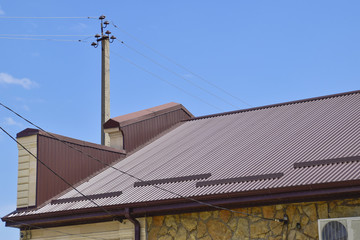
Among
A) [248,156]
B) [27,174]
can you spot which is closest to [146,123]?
[27,174]

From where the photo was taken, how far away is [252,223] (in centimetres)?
1529

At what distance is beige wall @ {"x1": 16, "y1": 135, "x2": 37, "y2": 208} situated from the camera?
19.0 meters

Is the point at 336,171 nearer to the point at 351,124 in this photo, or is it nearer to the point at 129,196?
the point at 351,124

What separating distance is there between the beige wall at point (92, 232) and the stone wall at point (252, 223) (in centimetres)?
61

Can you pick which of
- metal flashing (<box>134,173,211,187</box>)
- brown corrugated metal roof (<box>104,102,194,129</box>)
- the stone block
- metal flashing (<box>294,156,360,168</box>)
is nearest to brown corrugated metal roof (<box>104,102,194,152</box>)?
brown corrugated metal roof (<box>104,102,194,129</box>)

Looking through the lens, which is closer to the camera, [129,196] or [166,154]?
[129,196]

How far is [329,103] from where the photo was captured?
21.6 metres

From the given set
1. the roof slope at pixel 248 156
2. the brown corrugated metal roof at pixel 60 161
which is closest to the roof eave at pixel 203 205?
the roof slope at pixel 248 156

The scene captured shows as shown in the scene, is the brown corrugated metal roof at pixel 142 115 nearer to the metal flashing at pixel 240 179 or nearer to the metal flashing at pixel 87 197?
the metal flashing at pixel 87 197

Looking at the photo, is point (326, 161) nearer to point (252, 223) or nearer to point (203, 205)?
point (252, 223)

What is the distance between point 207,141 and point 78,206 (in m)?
4.98

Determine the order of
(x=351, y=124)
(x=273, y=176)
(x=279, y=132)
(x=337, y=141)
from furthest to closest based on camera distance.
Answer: (x=279, y=132) → (x=351, y=124) → (x=337, y=141) → (x=273, y=176)

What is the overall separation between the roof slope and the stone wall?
558 mm

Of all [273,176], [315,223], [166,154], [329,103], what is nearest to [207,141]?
[166,154]
